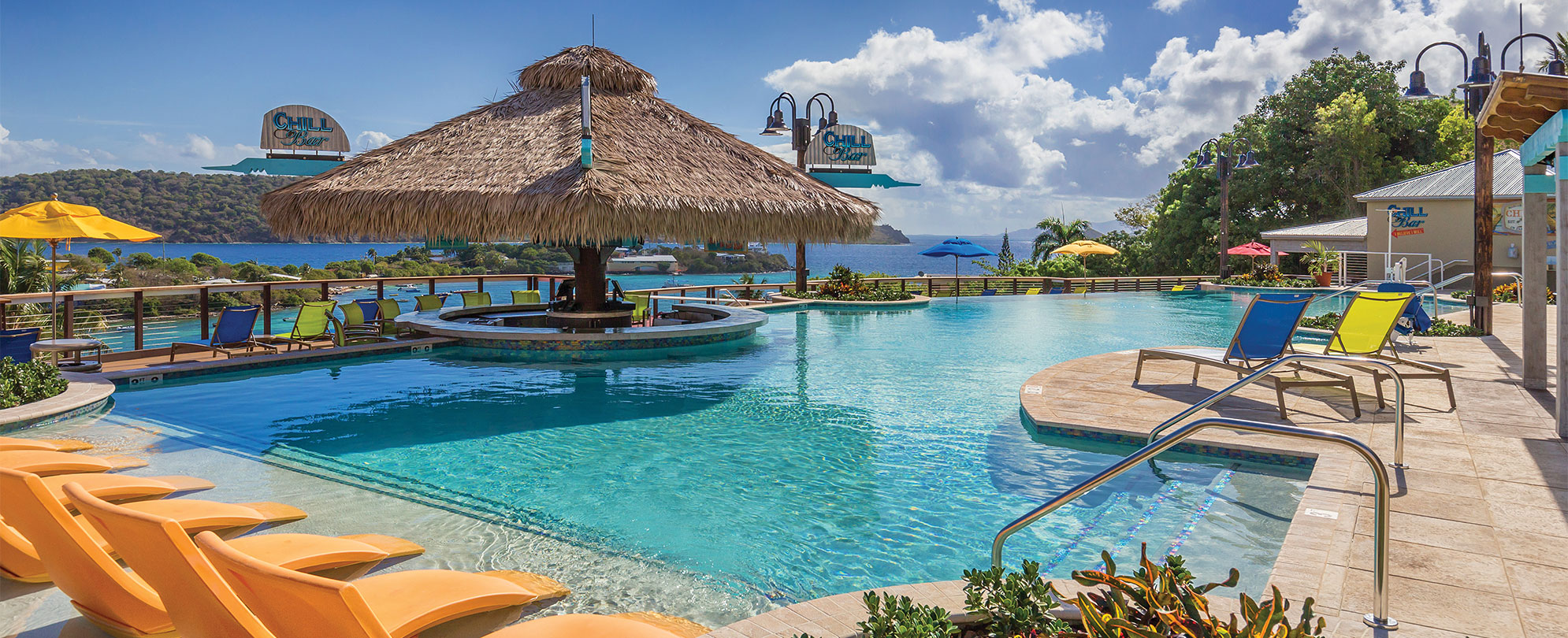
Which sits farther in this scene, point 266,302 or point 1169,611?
point 266,302

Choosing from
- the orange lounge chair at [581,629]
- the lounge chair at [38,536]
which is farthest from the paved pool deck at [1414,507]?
the lounge chair at [38,536]

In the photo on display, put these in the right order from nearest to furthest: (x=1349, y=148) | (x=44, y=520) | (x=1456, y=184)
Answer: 1. (x=44, y=520)
2. (x=1456, y=184)
3. (x=1349, y=148)

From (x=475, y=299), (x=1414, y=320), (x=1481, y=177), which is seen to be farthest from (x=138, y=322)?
(x=1481, y=177)

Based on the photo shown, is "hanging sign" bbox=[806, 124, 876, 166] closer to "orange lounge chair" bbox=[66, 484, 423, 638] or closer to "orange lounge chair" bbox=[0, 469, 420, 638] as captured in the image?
"orange lounge chair" bbox=[0, 469, 420, 638]

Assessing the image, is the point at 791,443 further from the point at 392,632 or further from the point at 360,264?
the point at 360,264

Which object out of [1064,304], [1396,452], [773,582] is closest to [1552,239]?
[1064,304]

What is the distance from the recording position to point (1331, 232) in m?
27.7

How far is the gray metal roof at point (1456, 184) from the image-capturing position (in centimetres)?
2288

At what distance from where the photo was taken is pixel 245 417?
6828mm

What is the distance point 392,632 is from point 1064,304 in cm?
1913

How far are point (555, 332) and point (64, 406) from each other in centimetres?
510

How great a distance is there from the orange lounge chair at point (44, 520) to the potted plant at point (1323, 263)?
27.4 m

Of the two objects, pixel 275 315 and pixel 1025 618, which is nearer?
pixel 1025 618

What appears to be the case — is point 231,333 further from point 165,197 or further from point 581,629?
point 165,197
